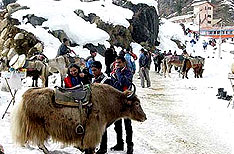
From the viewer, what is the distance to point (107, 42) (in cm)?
2783

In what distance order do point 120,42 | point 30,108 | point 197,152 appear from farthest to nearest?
point 120,42 < point 197,152 < point 30,108

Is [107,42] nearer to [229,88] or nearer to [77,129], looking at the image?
[229,88]

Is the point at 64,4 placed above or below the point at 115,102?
above

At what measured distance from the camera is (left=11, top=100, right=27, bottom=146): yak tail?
5230mm

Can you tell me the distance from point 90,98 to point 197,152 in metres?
2.76

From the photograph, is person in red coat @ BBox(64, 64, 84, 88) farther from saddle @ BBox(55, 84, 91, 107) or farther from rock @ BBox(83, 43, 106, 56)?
rock @ BBox(83, 43, 106, 56)

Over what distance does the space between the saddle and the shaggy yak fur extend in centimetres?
7

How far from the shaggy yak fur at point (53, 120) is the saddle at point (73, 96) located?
73 mm

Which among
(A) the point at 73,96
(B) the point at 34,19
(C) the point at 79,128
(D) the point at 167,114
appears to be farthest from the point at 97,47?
(C) the point at 79,128

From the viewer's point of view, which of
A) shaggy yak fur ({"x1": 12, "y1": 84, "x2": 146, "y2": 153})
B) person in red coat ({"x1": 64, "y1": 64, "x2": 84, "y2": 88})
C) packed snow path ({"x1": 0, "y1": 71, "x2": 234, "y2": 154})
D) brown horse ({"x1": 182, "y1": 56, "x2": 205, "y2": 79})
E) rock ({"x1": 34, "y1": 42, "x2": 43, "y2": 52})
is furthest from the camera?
brown horse ({"x1": 182, "y1": 56, "x2": 205, "y2": 79})

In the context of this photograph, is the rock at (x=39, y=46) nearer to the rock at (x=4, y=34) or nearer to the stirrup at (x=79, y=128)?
the rock at (x=4, y=34)

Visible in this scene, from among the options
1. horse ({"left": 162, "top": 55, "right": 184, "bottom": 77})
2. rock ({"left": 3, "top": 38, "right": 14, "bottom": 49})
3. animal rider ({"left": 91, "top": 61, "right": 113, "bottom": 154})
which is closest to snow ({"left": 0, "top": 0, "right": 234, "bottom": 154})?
animal rider ({"left": 91, "top": 61, "right": 113, "bottom": 154})

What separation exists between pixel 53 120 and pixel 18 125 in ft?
1.66

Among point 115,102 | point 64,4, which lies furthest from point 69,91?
point 64,4
